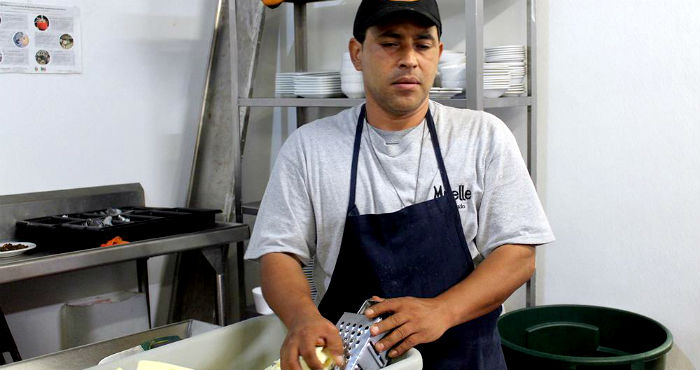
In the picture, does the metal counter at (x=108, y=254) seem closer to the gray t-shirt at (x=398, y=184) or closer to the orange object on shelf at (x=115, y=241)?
the orange object on shelf at (x=115, y=241)

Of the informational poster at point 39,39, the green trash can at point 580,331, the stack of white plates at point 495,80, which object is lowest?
the green trash can at point 580,331

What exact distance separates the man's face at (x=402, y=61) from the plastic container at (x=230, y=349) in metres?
0.53

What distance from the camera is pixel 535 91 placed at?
2.87 metres

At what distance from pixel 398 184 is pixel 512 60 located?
114 cm

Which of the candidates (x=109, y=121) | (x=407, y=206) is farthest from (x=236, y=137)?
(x=407, y=206)

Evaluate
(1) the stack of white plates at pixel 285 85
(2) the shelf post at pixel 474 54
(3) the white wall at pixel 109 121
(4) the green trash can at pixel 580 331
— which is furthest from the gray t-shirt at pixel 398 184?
(3) the white wall at pixel 109 121

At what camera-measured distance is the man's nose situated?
1.69 meters

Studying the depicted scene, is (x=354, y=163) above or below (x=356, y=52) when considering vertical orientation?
below

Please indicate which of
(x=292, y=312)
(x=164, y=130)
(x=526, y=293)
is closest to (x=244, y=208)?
(x=164, y=130)

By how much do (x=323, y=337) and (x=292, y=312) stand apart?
0.20 meters

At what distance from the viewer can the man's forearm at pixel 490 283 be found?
162 centimetres

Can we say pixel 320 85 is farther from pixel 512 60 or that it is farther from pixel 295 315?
pixel 295 315

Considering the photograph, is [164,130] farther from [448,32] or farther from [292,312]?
[292,312]

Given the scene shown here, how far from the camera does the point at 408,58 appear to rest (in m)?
1.70
